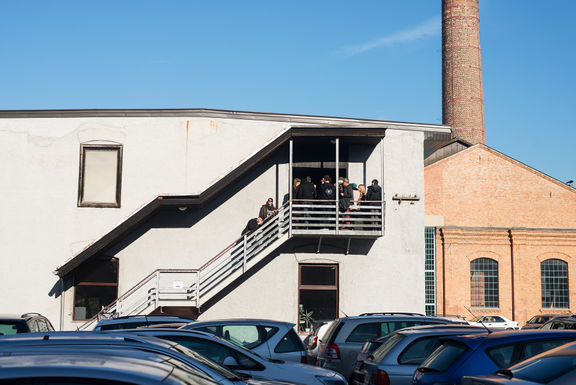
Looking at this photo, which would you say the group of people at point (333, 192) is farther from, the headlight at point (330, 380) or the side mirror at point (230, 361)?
the side mirror at point (230, 361)

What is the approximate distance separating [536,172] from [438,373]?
109 ft

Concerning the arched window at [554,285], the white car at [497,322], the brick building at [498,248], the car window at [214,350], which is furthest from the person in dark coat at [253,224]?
the arched window at [554,285]

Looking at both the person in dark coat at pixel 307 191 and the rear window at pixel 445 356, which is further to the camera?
the person in dark coat at pixel 307 191

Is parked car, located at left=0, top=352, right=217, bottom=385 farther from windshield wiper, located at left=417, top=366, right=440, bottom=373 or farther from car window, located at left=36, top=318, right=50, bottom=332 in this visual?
car window, located at left=36, top=318, right=50, bottom=332

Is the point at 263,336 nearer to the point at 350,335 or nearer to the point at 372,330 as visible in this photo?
the point at 350,335

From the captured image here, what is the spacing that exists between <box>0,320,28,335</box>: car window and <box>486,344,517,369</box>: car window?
701 centimetres

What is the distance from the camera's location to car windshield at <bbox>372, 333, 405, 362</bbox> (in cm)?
1001

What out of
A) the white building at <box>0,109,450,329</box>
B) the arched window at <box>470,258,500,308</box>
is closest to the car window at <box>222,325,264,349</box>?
the white building at <box>0,109,450,329</box>

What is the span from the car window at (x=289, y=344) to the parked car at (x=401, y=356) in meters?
1.42

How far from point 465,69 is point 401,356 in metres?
49.9

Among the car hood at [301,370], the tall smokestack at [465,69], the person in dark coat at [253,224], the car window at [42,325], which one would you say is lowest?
the car hood at [301,370]

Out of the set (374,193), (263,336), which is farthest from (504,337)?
(374,193)

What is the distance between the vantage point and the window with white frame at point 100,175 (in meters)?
22.3

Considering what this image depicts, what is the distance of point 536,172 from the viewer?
126 feet
